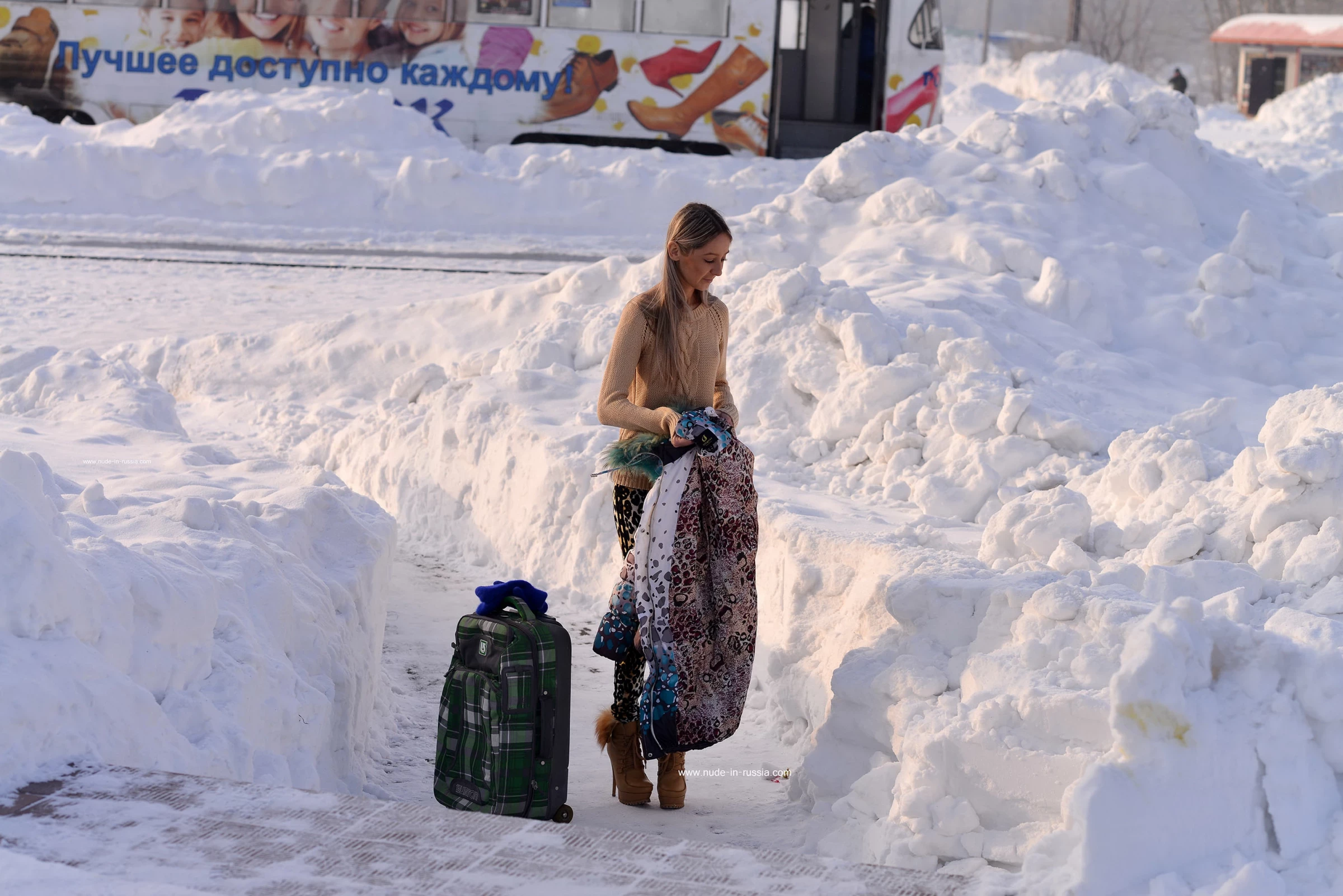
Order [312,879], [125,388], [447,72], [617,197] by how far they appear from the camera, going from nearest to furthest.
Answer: [312,879], [125,388], [617,197], [447,72]

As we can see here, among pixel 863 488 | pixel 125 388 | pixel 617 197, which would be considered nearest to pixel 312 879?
pixel 863 488

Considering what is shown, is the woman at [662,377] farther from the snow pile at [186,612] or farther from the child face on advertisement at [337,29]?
the child face on advertisement at [337,29]

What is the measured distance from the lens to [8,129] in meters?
13.7

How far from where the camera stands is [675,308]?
143 inches

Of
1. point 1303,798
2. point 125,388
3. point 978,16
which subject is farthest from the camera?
point 978,16

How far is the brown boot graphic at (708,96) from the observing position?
14773 millimetres

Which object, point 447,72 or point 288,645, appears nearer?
point 288,645

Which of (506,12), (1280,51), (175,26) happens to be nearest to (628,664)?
(506,12)

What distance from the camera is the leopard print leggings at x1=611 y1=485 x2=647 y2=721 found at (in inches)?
148

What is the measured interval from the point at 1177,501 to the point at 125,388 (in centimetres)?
459

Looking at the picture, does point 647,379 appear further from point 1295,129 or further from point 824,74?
point 1295,129

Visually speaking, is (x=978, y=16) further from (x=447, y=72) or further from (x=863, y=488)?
(x=863, y=488)

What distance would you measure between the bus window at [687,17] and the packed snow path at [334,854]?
42.9ft

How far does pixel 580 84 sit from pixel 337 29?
8.70ft
